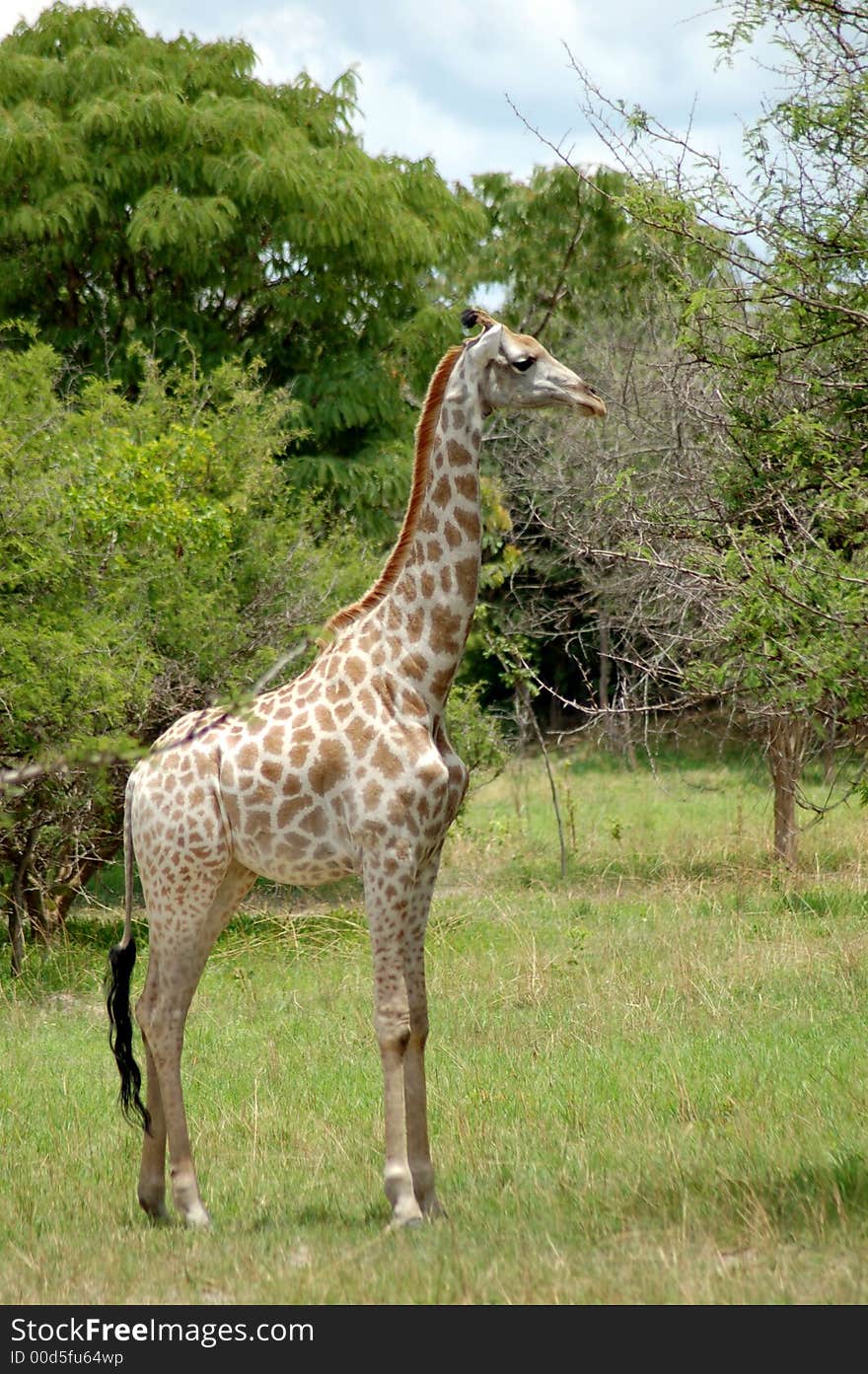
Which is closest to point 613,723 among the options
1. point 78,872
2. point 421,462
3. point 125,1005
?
point 78,872

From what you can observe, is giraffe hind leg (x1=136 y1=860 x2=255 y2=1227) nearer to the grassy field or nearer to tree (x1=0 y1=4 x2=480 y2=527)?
the grassy field

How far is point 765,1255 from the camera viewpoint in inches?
171

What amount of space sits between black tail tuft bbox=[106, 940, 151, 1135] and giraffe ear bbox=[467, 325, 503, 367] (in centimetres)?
251

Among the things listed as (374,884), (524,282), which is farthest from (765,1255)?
(524,282)

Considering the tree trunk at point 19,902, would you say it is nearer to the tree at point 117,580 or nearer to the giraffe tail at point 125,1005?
the tree at point 117,580

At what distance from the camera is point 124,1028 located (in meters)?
5.50

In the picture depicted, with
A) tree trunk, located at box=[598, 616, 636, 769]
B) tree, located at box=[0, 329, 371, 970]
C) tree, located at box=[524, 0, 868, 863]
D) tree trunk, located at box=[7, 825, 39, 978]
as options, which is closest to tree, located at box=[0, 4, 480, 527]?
tree, located at box=[0, 329, 371, 970]

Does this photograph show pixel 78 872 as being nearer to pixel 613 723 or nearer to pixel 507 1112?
pixel 613 723

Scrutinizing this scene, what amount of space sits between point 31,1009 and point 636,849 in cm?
697

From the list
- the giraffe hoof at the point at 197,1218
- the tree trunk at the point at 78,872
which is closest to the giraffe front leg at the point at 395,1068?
the giraffe hoof at the point at 197,1218

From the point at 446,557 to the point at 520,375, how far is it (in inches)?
27.7

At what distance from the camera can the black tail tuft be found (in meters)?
5.38

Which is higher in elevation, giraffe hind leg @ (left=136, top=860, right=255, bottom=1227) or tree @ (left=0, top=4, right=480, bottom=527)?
tree @ (left=0, top=4, right=480, bottom=527)

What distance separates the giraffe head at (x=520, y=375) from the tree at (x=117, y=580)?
13.0 ft
